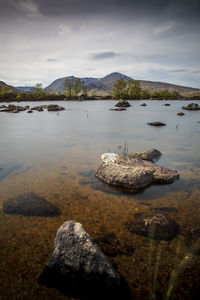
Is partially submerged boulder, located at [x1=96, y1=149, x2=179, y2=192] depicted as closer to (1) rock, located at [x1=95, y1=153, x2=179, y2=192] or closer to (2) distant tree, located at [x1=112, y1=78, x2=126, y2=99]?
(1) rock, located at [x1=95, y1=153, x2=179, y2=192]

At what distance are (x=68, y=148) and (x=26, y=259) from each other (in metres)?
10.5

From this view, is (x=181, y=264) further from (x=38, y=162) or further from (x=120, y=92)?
(x=120, y=92)

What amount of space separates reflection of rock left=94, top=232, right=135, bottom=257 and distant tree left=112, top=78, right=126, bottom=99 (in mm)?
143313

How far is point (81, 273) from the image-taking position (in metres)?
→ 3.29

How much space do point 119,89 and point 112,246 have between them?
6043 inches

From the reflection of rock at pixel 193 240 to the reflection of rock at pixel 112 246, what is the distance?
1522 millimetres

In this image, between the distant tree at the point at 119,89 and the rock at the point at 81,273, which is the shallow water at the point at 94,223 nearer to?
the rock at the point at 81,273

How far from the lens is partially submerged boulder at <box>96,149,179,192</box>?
7.11m

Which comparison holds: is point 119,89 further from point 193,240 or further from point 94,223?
point 193,240

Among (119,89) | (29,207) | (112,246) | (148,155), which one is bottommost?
(112,246)

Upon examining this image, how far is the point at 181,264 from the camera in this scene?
3.87 m

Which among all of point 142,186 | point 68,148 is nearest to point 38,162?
point 68,148

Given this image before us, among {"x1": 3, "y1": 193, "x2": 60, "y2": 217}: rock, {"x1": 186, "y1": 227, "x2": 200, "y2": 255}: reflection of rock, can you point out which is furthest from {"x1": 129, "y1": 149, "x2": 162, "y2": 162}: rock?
{"x1": 3, "y1": 193, "x2": 60, "y2": 217}: rock

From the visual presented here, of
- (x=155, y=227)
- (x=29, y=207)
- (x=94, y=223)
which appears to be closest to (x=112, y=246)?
(x=94, y=223)
